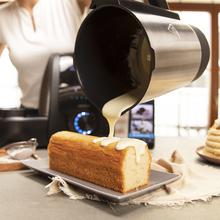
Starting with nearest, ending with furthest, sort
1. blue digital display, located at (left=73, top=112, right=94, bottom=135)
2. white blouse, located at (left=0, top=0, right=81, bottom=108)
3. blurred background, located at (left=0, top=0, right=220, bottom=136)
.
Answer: blue digital display, located at (left=73, top=112, right=94, bottom=135) < white blouse, located at (left=0, top=0, right=81, bottom=108) < blurred background, located at (left=0, top=0, right=220, bottom=136)

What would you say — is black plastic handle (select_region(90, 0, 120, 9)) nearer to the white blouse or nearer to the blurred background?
the white blouse

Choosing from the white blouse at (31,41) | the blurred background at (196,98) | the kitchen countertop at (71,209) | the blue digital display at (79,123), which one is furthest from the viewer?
the blurred background at (196,98)

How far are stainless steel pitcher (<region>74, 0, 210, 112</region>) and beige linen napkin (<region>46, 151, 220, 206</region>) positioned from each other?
0.20 meters

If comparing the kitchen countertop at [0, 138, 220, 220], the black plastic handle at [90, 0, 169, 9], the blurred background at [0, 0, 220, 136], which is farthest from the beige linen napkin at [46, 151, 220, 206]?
the blurred background at [0, 0, 220, 136]

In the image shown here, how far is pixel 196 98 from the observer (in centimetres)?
394

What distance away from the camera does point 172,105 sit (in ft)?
12.9

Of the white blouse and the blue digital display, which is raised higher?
the white blouse

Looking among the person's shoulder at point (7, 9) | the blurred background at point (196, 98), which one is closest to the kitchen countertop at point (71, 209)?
the person's shoulder at point (7, 9)

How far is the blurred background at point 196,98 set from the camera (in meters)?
3.65

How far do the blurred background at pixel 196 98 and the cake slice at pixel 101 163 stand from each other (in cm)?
274

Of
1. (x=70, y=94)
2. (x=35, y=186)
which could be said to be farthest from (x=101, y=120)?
(x=35, y=186)

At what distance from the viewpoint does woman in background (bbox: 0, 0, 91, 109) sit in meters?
1.51

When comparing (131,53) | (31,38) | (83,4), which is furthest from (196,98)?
(131,53)

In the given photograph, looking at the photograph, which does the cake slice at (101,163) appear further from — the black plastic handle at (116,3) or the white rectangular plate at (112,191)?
the black plastic handle at (116,3)
